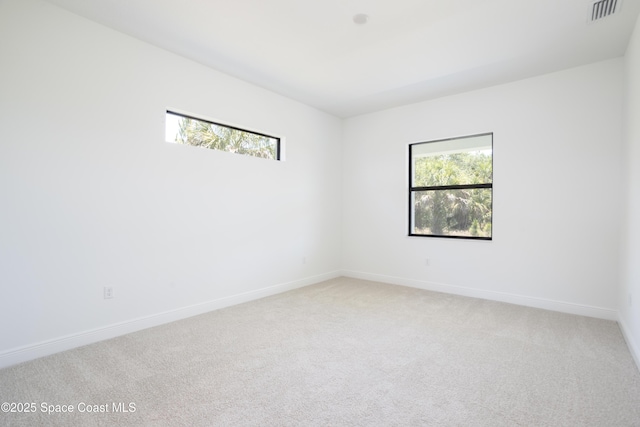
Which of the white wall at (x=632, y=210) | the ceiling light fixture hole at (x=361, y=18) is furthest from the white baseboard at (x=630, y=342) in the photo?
the ceiling light fixture hole at (x=361, y=18)

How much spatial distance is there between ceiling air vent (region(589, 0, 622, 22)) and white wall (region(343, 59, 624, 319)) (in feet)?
3.58

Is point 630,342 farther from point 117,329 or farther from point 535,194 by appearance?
point 117,329

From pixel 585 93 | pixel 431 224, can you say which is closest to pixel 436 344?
pixel 431 224

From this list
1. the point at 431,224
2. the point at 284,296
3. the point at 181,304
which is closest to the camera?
the point at 181,304

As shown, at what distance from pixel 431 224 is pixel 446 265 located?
2.10ft

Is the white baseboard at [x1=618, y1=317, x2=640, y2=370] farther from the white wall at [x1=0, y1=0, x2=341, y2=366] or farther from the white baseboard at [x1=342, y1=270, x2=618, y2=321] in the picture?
the white wall at [x1=0, y1=0, x2=341, y2=366]

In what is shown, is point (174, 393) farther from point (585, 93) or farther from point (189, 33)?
point (585, 93)

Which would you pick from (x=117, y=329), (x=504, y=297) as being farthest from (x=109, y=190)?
(x=504, y=297)

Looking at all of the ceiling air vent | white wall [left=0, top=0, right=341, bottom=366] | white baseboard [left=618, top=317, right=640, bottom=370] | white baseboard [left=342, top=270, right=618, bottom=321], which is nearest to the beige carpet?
white baseboard [left=618, top=317, right=640, bottom=370]

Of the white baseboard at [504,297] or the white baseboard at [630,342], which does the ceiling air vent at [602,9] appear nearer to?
the white baseboard at [630,342]

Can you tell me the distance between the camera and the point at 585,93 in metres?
3.60

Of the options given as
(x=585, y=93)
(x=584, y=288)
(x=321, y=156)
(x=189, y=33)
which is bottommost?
(x=584, y=288)

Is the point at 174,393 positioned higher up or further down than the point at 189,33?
further down

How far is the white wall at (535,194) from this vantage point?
351 cm
